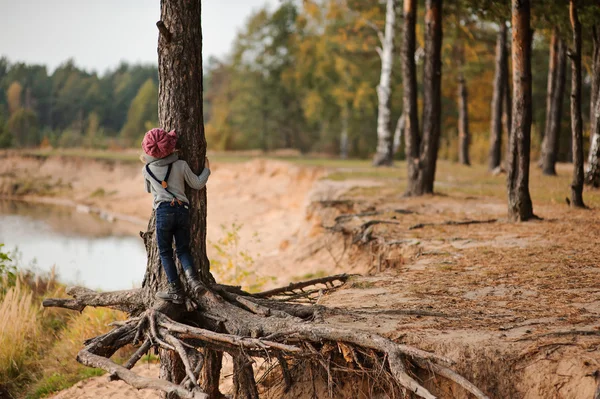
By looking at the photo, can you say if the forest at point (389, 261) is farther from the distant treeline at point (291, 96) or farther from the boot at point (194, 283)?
the distant treeline at point (291, 96)

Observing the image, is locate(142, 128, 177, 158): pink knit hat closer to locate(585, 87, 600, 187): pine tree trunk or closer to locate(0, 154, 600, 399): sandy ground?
locate(0, 154, 600, 399): sandy ground

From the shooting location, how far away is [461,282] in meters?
7.61

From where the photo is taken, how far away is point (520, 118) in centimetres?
1134

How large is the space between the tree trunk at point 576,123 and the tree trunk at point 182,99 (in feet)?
27.8

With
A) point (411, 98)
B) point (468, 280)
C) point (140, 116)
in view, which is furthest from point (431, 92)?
point (140, 116)

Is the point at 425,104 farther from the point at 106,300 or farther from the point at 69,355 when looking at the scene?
the point at 106,300

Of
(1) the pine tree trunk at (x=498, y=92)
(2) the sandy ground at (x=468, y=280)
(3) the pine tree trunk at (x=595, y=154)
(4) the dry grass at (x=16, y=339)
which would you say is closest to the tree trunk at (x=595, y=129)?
(3) the pine tree trunk at (x=595, y=154)

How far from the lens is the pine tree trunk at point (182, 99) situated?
6734 mm

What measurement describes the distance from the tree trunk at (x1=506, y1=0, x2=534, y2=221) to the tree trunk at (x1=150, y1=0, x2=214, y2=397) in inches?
254

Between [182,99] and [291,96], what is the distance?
115 feet

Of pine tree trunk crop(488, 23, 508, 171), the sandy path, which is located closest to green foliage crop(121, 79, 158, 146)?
pine tree trunk crop(488, 23, 508, 171)

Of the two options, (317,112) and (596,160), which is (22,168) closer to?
(317,112)

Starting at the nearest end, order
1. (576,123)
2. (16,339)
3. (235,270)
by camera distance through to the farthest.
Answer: (16,339), (576,123), (235,270)

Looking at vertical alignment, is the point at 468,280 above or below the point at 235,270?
above
